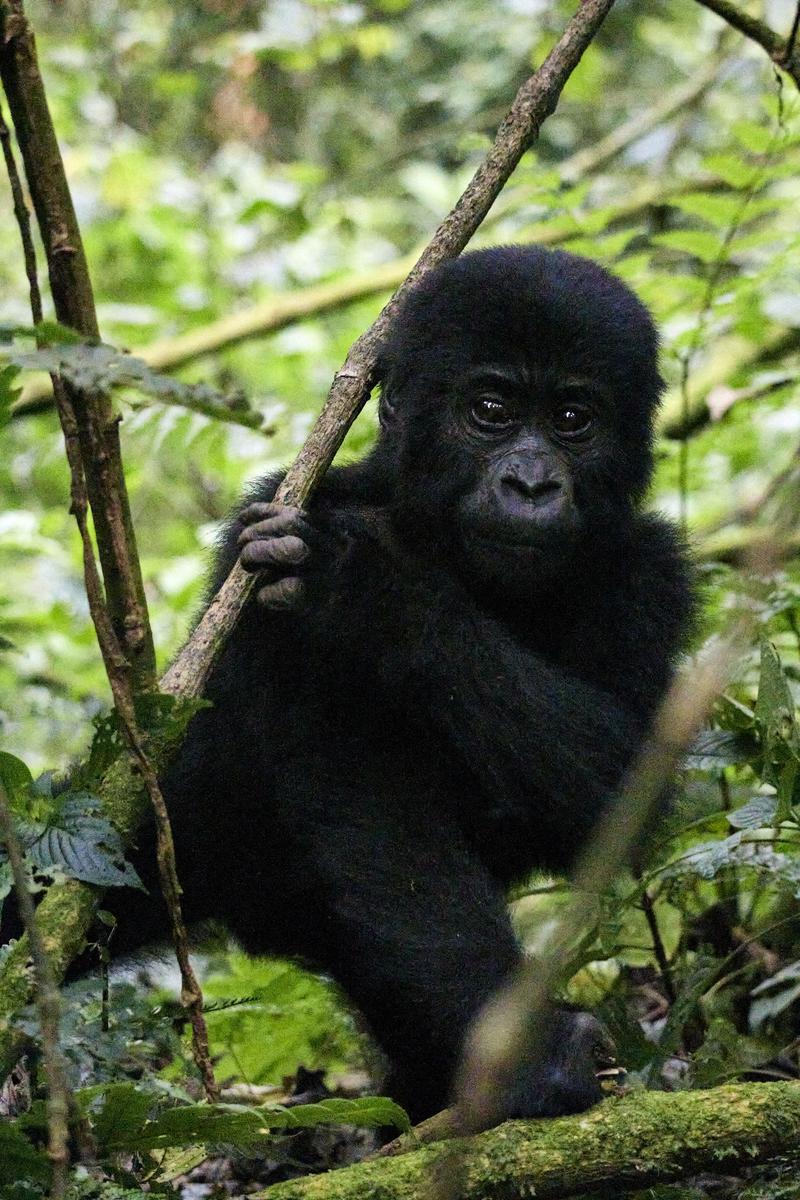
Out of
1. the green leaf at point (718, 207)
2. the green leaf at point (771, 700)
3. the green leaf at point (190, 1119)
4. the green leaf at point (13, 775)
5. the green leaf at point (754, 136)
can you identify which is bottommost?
the green leaf at point (190, 1119)

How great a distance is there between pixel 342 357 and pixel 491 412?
4147 millimetres

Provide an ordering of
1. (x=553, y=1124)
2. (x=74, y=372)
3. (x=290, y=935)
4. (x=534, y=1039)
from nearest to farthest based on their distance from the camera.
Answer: (x=74, y=372) → (x=553, y=1124) → (x=534, y=1039) → (x=290, y=935)

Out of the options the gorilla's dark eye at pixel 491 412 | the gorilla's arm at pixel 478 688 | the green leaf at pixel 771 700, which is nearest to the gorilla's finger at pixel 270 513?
the gorilla's arm at pixel 478 688

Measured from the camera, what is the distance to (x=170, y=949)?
3.84 metres

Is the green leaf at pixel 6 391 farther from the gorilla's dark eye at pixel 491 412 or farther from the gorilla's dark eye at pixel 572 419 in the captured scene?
the gorilla's dark eye at pixel 572 419

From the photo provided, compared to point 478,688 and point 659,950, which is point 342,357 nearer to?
point 478,688

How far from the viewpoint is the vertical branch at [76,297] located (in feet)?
8.53

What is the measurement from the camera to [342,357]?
769cm

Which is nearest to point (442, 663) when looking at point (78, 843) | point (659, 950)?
point (659, 950)

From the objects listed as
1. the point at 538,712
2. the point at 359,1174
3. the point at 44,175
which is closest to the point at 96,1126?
the point at 359,1174

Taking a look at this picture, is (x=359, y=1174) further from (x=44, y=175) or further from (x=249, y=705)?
(x=44, y=175)

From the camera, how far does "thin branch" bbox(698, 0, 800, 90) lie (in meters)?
3.69

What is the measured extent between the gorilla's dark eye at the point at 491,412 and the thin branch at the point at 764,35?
1.19 meters

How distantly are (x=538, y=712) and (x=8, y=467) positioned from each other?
20.2 ft
